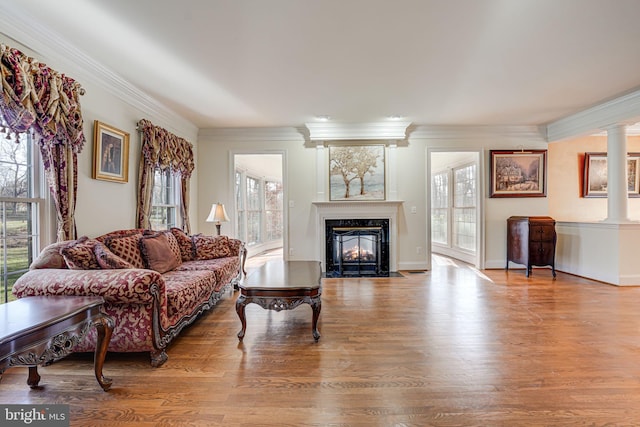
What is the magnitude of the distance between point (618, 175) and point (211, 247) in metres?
5.85

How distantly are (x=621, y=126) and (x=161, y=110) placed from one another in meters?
6.59

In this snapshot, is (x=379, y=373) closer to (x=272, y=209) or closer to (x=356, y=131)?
(x=356, y=131)

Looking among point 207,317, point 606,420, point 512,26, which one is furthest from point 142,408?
point 512,26

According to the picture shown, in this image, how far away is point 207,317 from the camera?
3.06 meters

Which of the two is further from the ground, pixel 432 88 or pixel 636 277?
pixel 432 88

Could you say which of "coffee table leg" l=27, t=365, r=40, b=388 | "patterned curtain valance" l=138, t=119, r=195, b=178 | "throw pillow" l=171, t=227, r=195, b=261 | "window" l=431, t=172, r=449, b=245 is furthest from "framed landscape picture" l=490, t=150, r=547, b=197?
"coffee table leg" l=27, t=365, r=40, b=388

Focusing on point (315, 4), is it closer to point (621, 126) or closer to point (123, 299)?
point (123, 299)

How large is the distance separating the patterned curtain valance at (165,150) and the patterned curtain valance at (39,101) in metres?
1.06

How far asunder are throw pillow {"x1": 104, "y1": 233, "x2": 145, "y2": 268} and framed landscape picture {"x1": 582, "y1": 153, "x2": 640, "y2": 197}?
720cm

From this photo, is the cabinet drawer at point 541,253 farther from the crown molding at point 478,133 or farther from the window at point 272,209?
the window at point 272,209

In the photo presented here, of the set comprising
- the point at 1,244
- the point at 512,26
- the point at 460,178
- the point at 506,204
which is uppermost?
the point at 512,26

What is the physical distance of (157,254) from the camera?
9.75ft

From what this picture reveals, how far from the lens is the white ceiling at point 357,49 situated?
212cm

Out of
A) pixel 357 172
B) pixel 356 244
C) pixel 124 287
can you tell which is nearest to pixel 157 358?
pixel 124 287
